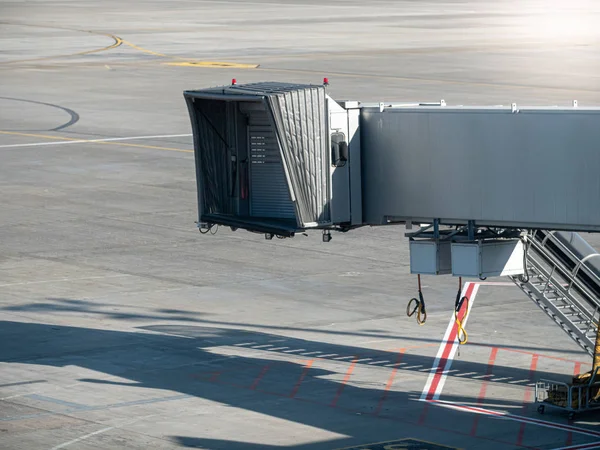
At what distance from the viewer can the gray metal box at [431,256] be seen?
30.9m

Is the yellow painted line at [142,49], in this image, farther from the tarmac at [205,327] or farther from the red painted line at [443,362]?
the red painted line at [443,362]

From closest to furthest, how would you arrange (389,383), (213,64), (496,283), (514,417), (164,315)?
(514,417) < (389,383) < (164,315) < (496,283) < (213,64)

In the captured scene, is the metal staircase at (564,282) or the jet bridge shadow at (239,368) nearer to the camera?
the jet bridge shadow at (239,368)

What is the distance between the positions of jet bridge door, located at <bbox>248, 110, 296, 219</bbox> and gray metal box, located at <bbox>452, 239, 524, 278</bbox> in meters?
4.35

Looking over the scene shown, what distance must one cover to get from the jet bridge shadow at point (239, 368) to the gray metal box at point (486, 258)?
2975 millimetres

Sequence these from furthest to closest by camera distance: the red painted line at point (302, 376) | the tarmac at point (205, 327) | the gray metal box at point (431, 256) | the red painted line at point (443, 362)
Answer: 1. the red painted line at point (443, 362)
2. the red painted line at point (302, 376)
3. the gray metal box at point (431, 256)
4. the tarmac at point (205, 327)

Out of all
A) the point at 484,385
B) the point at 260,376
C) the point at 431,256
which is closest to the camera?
the point at 431,256

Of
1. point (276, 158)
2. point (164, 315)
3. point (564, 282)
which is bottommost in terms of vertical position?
point (164, 315)

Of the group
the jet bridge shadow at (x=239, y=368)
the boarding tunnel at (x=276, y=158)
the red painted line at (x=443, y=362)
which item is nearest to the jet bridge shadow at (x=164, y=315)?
the red painted line at (x=443, y=362)

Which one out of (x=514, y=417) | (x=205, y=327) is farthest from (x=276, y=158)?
(x=514, y=417)

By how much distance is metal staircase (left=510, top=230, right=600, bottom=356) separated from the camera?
31.6 m

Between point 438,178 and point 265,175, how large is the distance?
15.1ft

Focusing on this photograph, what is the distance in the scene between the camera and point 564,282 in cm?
3312

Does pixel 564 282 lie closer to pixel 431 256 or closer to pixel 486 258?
pixel 486 258
